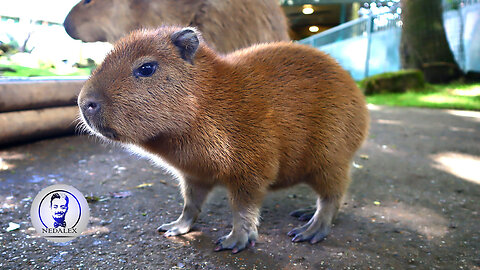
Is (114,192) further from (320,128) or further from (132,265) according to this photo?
(320,128)

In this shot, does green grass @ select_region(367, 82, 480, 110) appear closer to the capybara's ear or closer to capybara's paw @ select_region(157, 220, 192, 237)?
capybara's paw @ select_region(157, 220, 192, 237)

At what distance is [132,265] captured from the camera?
5.89 ft

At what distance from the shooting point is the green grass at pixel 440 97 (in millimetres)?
7662

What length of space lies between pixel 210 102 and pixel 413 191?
208 cm

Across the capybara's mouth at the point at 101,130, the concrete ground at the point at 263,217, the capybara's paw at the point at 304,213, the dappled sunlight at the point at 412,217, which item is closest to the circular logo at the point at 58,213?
the concrete ground at the point at 263,217

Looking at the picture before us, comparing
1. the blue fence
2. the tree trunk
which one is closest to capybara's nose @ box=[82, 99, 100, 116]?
the tree trunk

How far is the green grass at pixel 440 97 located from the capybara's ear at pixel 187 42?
722 cm

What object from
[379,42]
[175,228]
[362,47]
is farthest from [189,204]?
[362,47]

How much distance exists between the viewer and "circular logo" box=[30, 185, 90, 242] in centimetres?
178

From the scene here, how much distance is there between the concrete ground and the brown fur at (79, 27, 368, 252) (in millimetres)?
169

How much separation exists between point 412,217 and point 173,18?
9.05 feet

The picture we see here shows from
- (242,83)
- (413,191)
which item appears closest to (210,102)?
(242,83)

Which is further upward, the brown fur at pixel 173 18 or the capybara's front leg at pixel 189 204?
the brown fur at pixel 173 18

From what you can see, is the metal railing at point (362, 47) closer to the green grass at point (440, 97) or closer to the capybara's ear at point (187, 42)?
the green grass at point (440, 97)
